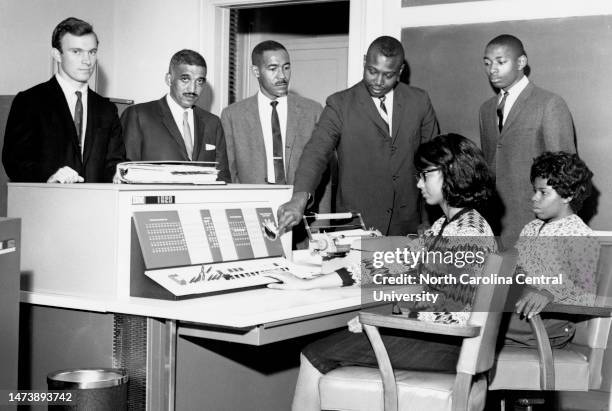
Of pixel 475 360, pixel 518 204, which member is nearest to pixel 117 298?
pixel 475 360

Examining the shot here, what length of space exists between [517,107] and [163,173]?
1934 mm

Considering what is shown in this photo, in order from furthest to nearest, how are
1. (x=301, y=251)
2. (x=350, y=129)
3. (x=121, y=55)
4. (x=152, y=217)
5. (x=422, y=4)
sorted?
(x=121, y=55) → (x=422, y=4) → (x=350, y=129) → (x=301, y=251) → (x=152, y=217)

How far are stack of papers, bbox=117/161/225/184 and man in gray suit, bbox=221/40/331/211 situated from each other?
1.27 meters

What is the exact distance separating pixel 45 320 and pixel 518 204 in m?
2.31

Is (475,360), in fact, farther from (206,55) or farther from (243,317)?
(206,55)

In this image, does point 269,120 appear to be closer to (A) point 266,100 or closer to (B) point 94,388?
(A) point 266,100

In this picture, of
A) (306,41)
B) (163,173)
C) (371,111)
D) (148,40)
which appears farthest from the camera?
(306,41)

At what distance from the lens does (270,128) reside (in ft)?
13.7

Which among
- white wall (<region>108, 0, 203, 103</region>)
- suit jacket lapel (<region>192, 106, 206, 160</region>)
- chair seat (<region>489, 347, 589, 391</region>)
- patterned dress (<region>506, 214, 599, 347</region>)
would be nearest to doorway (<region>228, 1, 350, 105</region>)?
white wall (<region>108, 0, 203, 103</region>)

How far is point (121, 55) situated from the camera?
5.76 m

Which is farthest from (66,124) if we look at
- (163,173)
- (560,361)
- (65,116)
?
(560,361)

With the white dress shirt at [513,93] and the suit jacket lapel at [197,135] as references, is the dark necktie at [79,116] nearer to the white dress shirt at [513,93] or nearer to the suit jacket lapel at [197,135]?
the suit jacket lapel at [197,135]

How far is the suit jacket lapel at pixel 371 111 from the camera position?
12.4ft

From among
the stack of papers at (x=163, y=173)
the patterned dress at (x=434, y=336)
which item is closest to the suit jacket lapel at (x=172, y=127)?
the stack of papers at (x=163, y=173)
